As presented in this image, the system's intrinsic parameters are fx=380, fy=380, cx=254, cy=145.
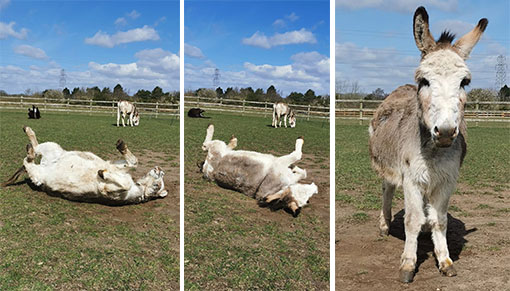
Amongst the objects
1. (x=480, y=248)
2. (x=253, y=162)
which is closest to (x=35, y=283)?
(x=253, y=162)

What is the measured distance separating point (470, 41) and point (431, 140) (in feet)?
2.17

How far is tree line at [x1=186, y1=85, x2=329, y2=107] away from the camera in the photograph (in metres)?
3.81

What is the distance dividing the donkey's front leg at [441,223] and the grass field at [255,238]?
3.08 ft

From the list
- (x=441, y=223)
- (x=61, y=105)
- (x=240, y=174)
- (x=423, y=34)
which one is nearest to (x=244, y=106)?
(x=240, y=174)

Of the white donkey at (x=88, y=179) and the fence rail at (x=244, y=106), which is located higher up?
the fence rail at (x=244, y=106)

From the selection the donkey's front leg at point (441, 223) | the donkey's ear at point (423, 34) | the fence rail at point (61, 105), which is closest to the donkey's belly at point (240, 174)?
the donkey's front leg at point (441, 223)

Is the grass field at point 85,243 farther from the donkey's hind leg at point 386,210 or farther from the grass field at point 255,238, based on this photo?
the donkey's hind leg at point 386,210

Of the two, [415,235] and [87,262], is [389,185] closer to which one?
[415,235]

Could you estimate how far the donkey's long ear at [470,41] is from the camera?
2.36 m

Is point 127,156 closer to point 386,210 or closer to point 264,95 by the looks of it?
point 264,95

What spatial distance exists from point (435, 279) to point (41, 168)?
152 inches

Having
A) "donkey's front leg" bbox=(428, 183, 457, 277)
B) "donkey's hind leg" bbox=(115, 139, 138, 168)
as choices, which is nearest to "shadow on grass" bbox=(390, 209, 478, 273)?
"donkey's front leg" bbox=(428, 183, 457, 277)

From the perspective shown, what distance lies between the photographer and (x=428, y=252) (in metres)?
3.04

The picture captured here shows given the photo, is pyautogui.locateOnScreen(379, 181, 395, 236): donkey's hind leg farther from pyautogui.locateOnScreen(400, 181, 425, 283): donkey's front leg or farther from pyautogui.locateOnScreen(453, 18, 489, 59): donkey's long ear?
pyautogui.locateOnScreen(453, 18, 489, 59): donkey's long ear
